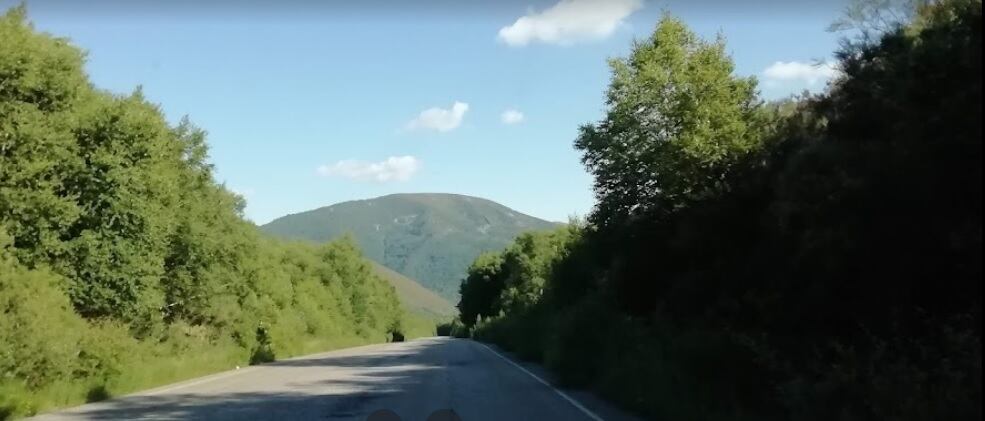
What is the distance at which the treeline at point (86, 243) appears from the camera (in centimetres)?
2144

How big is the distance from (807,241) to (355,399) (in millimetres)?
10982

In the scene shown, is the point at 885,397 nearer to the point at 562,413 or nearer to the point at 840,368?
the point at 840,368

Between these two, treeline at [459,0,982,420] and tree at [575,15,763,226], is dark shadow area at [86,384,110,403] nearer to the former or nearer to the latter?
treeline at [459,0,982,420]

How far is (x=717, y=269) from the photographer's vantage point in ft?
59.4

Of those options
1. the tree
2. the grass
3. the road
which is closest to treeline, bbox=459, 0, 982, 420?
the tree

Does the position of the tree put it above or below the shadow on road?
above

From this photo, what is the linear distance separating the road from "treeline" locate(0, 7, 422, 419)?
1617 millimetres

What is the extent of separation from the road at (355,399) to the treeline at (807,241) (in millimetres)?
1544

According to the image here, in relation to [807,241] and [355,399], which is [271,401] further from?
[807,241]

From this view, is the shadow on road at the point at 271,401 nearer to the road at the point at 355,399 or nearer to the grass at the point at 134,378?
the road at the point at 355,399

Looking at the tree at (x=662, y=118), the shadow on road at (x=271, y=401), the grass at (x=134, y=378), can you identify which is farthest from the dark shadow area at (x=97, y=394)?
the tree at (x=662, y=118)

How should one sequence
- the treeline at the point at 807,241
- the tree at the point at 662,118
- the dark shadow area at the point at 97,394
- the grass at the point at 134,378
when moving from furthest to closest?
the tree at the point at 662,118 < the dark shadow area at the point at 97,394 < the grass at the point at 134,378 < the treeline at the point at 807,241

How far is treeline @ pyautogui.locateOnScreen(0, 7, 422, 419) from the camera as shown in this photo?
21442 millimetres

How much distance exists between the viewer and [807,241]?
1236cm
